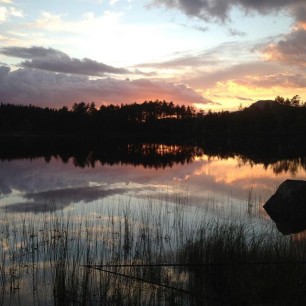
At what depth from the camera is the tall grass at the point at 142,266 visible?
9.72 metres

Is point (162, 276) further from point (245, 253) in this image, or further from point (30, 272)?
point (30, 272)

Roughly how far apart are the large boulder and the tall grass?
2.85 metres

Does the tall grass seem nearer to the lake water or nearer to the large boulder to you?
the large boulder

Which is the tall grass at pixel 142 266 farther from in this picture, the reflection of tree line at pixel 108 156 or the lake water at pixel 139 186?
the reflection of tree line at pixel 108 156

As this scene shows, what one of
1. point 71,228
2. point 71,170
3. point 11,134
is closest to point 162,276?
point 71,228

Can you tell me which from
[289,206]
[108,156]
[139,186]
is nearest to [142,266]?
[289,206]

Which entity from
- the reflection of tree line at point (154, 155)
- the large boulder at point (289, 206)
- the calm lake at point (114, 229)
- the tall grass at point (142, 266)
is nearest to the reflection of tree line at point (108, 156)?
the reflection of tree line at point (154, 155)

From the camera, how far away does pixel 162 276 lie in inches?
451

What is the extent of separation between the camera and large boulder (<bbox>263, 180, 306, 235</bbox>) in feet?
69.4

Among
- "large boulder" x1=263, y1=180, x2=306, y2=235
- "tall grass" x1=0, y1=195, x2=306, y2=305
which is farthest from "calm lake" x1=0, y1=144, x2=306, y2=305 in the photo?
"large boulder" x1=263, y1=180, x2=306, y2=235

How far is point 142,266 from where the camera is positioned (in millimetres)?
12016

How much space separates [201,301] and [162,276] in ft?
7.49

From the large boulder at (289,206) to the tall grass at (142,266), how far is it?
2.85 m

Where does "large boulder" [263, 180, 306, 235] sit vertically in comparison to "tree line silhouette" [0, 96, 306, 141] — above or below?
below
